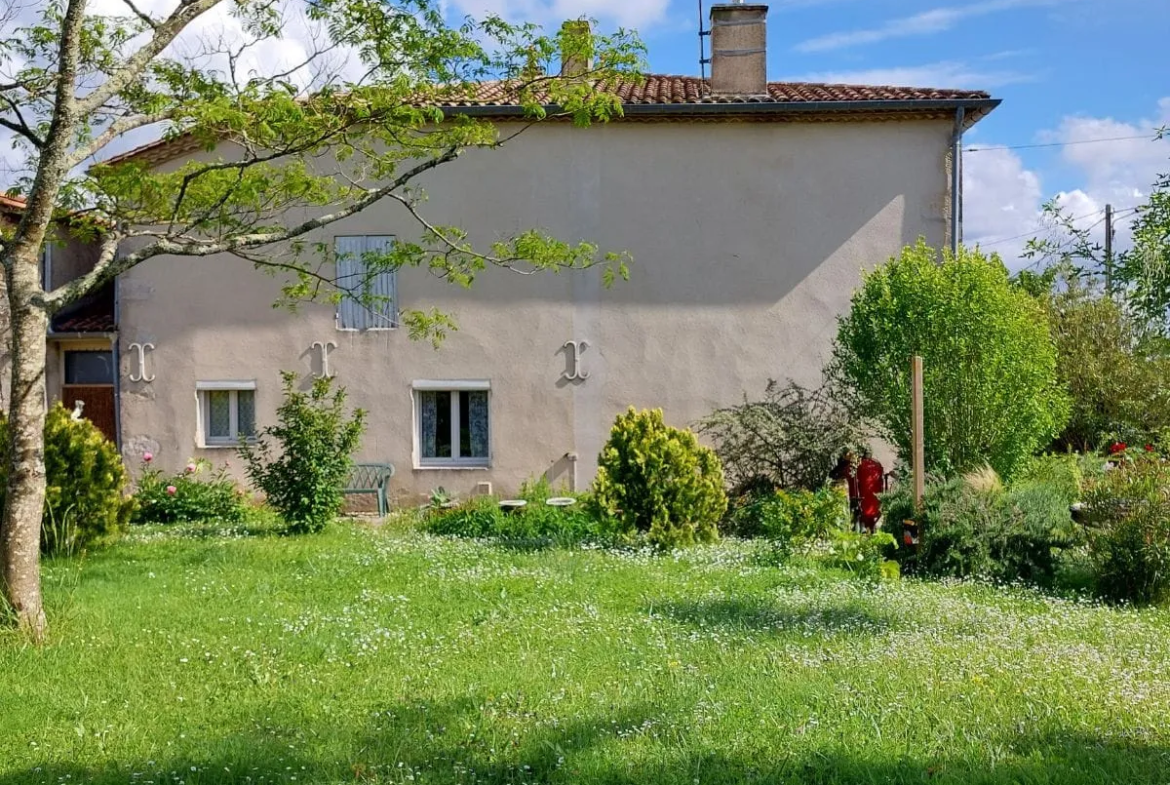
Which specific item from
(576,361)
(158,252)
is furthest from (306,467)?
(158,252)

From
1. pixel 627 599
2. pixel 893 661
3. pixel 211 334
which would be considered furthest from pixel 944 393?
pixel 211 334

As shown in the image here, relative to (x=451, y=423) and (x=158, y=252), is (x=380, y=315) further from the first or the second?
(x=158, y=252)

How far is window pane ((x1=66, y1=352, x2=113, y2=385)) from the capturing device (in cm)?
1733

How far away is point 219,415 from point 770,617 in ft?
38.2

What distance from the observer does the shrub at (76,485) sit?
10.8 metres

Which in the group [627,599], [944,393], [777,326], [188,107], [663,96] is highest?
[663,96]

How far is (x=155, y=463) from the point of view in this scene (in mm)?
16781

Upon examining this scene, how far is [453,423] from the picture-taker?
16.6m

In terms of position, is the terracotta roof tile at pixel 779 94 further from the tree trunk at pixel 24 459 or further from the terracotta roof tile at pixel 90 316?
the tree trunk at pixel 24 459

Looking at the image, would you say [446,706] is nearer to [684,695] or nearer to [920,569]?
[684,695]

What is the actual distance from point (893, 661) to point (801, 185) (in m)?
10.7

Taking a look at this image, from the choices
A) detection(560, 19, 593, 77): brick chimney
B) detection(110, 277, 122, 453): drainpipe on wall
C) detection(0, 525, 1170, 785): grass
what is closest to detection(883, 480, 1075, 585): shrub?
detection(0, 525, 1170, 785): grass

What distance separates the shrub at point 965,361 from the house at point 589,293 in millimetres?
3061

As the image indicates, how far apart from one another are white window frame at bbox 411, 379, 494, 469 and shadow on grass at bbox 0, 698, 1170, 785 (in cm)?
1105
